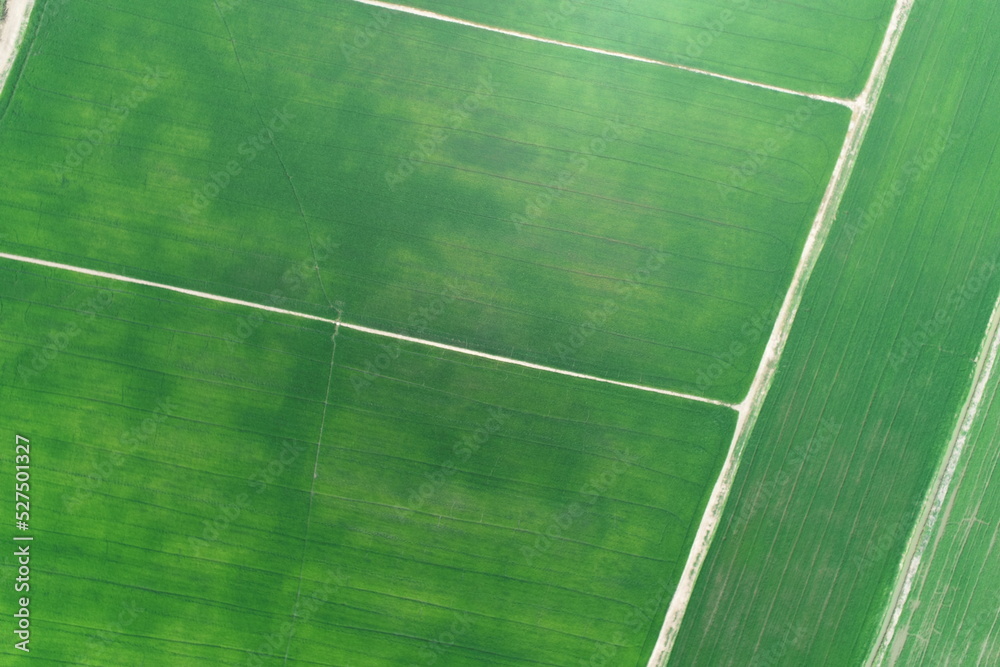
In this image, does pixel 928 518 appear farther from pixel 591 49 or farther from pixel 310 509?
pixel 310 509

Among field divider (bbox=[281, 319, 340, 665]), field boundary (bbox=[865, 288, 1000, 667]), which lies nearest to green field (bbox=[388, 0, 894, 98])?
field boundary (bbox=[865, 288, 1000, 667])

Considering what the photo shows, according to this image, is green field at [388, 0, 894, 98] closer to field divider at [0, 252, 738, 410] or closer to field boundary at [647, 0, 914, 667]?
field boundary at [647, 0, 914, 667]

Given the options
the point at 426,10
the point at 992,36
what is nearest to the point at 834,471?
the point at 992,36

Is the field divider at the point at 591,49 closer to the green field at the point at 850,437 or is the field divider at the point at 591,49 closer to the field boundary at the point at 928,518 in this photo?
the green field at the point at 850,437

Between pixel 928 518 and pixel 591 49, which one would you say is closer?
pixel 591 49

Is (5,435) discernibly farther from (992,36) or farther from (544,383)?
(992,36)

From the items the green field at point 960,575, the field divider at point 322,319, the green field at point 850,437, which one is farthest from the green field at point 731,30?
the green field at point 960,575

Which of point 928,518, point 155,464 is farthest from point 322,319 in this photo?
point 928,518
